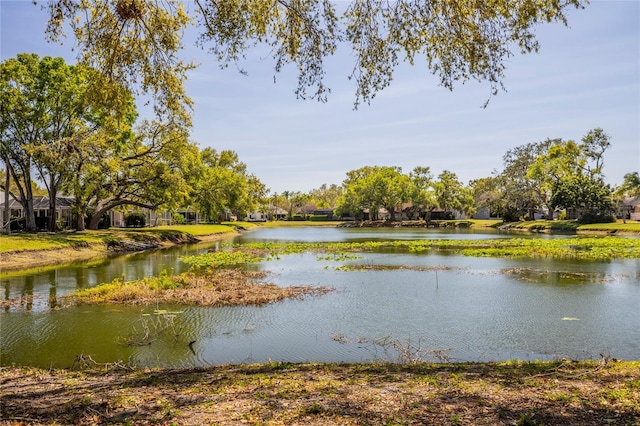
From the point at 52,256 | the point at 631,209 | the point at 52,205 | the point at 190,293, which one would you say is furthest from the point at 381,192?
the point at 190,293

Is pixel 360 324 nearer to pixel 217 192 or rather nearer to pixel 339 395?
pixel 339 395

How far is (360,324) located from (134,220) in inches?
1926

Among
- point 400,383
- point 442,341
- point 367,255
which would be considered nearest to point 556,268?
point 367,255

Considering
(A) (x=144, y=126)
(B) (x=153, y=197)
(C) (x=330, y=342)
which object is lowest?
(C) (x=330, y=342)

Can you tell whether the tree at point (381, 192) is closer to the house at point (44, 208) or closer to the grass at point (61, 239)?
the grass at point (61, 239)

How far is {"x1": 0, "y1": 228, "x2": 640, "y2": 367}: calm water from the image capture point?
10172 mm

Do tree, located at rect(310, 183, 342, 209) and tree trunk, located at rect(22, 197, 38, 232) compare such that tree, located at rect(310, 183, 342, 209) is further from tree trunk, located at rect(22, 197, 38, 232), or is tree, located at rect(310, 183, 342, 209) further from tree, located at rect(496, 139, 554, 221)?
tree trunk, located at rect(22, 197, 38, 232)

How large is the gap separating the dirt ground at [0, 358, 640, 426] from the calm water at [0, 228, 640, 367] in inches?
83.9

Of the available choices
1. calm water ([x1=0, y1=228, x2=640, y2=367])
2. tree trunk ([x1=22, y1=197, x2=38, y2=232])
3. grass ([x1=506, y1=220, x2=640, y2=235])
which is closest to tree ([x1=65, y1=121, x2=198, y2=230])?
tree trunk ([x1=22, y1=197, x2=38, y2=232])

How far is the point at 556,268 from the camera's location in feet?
77.2

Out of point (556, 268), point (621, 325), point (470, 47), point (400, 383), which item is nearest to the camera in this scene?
point (400, 383)

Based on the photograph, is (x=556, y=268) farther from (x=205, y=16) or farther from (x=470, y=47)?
(x=205, y=16)

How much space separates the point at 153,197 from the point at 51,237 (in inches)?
411

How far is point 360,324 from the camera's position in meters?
12.7
